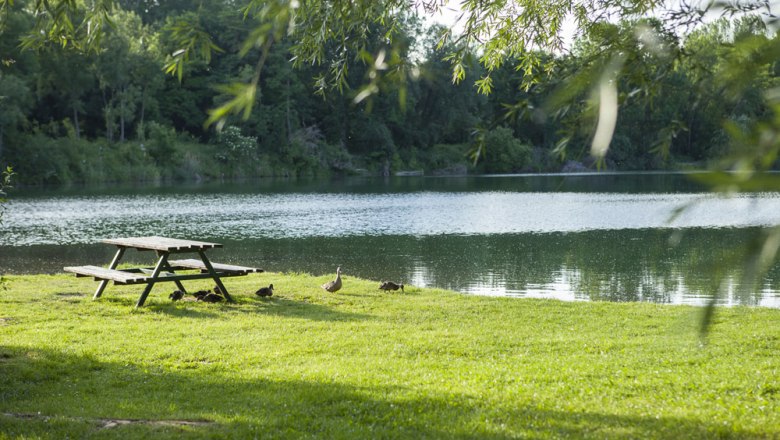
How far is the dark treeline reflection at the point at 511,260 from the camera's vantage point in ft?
59.8

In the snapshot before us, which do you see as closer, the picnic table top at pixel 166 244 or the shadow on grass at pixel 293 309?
the shadow on grass at pixel 293 309

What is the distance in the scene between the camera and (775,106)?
7.25 ft

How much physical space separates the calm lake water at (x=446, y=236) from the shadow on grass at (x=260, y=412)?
285 centimetres

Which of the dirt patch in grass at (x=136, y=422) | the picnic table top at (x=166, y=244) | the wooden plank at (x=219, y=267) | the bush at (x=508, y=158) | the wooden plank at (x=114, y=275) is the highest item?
the bush at (x=508, y=158)

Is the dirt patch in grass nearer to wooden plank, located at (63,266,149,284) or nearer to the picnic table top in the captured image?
wooden plank, located at (63,266,149,284)

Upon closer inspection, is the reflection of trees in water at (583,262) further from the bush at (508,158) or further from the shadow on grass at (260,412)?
the bush at (508,158)

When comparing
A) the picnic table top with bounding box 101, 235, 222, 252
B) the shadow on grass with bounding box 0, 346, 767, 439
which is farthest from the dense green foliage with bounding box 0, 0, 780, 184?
the shadow on grass with bounding box 0, 346, 767, 439

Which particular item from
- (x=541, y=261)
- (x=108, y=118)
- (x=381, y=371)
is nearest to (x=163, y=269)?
(x=381, y=371)

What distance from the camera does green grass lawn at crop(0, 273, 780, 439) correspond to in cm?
608

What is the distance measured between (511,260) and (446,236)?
6.80 metres

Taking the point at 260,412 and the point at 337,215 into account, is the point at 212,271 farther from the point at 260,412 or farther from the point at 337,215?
the point at 337,215

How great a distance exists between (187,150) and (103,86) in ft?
31.3

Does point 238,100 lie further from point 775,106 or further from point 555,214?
point 555,214

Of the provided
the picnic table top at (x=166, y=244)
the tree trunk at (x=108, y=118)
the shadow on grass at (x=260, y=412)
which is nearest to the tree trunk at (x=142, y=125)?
the tree trunk at (x=108, y=118)
